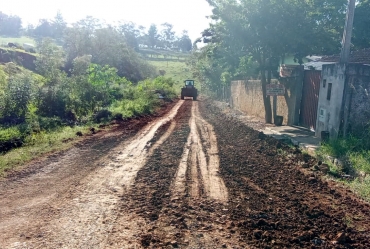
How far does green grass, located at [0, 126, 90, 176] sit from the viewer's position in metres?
8.44

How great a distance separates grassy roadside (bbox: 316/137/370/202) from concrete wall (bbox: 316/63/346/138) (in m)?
1.04

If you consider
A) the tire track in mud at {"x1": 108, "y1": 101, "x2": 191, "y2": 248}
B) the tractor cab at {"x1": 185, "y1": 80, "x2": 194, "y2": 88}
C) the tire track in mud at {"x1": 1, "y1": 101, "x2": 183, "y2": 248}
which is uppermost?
the tractor cab at {"x1": 185, "y1": 80, "x2": 194, "y2": 88}

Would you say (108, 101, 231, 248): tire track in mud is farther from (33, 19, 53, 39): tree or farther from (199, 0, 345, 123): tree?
(33, 19, 53, 39): tree

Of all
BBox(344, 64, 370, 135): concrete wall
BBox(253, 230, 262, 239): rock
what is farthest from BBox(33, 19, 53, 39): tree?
BBox(253, 230, 262, 239): rock

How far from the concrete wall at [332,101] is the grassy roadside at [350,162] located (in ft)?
3.43

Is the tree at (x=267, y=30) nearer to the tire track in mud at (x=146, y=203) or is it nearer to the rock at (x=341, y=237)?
the tire track in mud at (x=146, y=203)

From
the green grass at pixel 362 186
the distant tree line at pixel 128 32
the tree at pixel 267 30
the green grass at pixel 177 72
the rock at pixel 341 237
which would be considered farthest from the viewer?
the distant tree line at pixel 128 32

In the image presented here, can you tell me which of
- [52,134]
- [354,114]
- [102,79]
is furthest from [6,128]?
[354,114]

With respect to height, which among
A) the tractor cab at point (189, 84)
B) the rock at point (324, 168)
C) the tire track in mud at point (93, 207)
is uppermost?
the tractor cab at point (189, 84)

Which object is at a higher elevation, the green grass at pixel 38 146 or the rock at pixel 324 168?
the rock at pixel 324 168

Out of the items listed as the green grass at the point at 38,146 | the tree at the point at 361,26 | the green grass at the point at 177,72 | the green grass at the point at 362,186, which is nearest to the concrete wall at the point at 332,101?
the green grass at the point at 362,186

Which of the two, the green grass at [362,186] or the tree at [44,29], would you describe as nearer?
the green grass at [362,186]

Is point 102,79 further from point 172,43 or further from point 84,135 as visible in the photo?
point 172,43

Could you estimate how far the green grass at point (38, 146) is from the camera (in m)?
8.44
